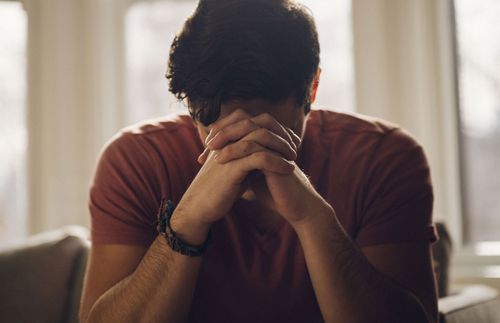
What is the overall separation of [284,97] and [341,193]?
10.0 inches

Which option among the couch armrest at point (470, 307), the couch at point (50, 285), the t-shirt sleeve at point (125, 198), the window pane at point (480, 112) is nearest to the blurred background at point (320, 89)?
the window pane at point (480, 112)

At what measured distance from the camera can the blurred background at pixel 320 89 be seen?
261 cm

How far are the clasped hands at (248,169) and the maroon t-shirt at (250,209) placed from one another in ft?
0.45

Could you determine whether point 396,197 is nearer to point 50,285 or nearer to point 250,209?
point 250,209

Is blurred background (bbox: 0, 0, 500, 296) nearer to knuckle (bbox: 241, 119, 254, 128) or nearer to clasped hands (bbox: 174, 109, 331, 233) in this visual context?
clasped hands (bbox: 174, 109, 331, 233)

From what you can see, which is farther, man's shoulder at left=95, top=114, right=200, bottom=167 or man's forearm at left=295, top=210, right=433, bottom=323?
man's shoulder at left=95, top=114, right=200, bottom=167

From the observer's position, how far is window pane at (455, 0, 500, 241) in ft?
8.82

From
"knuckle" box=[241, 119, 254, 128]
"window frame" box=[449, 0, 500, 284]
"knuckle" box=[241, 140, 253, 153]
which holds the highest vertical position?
"knuckle" box=[241, 119, 254, 128]

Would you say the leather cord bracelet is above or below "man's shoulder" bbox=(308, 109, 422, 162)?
below

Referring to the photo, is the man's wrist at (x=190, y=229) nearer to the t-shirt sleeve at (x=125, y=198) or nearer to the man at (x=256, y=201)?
the man at (x=256, y=201)

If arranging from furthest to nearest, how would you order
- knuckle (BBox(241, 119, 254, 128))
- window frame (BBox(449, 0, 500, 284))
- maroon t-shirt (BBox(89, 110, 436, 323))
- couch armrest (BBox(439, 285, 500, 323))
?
window frame (BBox(449, 0, 500, 284)) < couch armrest (BBox(439, 285, 500, 323)) < maroon t-shirt (BBox(89, 110, 436, 323)) < knuckle (BBox(241, 119, 254, 128))

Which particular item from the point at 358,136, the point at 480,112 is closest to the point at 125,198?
the point at 358,136

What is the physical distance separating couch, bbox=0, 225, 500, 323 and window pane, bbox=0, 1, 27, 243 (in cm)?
125

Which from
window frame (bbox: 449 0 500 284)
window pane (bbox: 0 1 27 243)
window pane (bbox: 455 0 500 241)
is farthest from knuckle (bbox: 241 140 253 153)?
window pane (bbox: 0 1 27 243)
